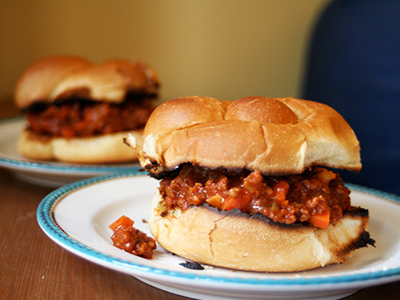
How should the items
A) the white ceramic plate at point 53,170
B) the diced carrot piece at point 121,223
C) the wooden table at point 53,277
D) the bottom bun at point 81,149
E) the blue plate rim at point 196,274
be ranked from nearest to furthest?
1. the blue plate rim at point 196,274
2. the wooden table at point 53,277
3. the diced carrot piece at point 121,223
4. the white ceramic plate at point 53,170
5. the bottom bun at point 81,149

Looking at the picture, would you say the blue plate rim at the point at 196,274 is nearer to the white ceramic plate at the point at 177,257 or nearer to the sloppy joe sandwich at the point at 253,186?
the white ceramic plate at the point at 177,257

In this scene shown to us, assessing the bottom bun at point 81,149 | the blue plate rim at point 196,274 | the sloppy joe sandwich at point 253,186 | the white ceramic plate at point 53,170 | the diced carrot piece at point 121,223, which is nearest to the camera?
the blue plate rim at point 196,274

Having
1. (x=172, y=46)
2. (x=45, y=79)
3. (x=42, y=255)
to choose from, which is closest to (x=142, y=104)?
(x=45, y=79)

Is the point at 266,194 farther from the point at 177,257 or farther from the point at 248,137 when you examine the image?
the point at 177,257

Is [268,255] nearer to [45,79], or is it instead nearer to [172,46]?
[45,79]

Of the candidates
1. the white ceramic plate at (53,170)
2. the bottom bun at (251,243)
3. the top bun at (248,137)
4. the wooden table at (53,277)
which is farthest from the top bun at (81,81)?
the bottom bun at (251,243)

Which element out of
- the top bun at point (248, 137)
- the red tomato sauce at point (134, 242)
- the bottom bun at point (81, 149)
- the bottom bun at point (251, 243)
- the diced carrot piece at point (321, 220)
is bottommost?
the bottom bun at point (81, 149)
